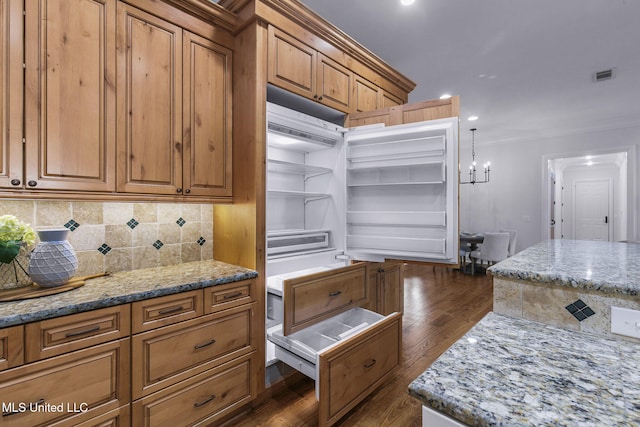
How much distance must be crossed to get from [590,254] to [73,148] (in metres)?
2.43

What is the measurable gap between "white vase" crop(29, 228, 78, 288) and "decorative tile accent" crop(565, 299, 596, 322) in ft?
6.54

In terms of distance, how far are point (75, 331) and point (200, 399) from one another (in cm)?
70

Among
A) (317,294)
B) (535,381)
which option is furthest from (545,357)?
(317,294)

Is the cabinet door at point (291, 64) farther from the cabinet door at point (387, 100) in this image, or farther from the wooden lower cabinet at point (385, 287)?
the wooden lower cabinet at point (385, 287)

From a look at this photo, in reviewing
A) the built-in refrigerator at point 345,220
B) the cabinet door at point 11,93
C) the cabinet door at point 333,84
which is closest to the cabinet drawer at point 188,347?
the built-in refrigerator at point 345,220

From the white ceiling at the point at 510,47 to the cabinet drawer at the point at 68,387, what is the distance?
7.93ft

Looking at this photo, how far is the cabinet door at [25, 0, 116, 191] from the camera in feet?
4.28

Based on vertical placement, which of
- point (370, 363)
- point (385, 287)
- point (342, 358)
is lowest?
point (370, 363)

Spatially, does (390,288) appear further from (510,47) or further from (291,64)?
(510,47)

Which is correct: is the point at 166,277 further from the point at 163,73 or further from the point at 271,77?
the point at 271,77

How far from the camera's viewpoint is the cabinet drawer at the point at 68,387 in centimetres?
106

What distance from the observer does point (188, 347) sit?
1.51 m

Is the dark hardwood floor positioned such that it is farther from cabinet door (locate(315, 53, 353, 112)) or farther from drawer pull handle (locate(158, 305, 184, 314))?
cabinet door (locate(315, 53, 353, 112))

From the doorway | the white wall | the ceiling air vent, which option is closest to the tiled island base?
the ceiling air vent
